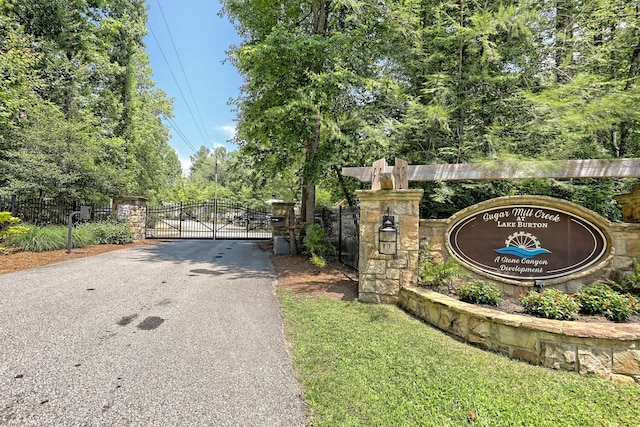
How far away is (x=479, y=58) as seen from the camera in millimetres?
6051

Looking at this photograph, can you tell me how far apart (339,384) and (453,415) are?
87 centimetres

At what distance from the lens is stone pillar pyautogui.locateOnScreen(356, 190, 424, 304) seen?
4488 mm

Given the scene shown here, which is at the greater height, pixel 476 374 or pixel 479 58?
pixel 479 58

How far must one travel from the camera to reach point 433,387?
2.42 meters

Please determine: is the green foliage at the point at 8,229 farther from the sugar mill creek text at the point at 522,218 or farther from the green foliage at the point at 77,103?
the sugar mill creek text at the point at 522,218

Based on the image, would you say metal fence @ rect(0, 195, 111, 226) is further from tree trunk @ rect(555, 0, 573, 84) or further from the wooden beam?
tree trunk @ rect(555, 0, 573, 84)

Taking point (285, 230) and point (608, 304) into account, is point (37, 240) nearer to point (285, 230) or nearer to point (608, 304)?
point (285, 230)

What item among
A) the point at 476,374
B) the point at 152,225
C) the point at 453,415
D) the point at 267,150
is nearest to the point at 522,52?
the point at 476,374

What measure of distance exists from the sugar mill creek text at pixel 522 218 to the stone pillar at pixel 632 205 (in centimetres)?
119

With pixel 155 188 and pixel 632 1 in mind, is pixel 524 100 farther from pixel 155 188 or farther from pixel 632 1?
pixel 155 188

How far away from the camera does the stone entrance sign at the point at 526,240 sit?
163 inches

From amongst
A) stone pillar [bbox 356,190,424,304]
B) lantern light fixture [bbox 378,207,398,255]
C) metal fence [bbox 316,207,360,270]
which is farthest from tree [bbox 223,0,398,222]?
lantern light fixture [bbox 378,207,398,255]

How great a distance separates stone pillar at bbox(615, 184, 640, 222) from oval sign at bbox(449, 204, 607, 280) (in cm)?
75

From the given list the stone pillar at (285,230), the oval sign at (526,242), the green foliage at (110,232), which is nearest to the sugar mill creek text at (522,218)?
the oval sign at (526,242)
